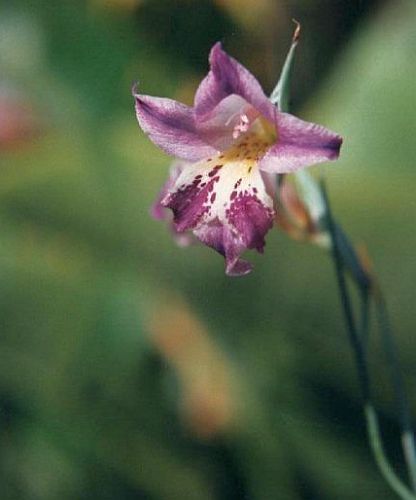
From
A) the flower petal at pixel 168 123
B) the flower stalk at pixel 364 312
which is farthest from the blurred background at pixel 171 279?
the flower petal at pixel 168 123

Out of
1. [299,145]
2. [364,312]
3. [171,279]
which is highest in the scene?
[299,145]

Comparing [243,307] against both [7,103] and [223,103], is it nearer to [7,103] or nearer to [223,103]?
[7,103]

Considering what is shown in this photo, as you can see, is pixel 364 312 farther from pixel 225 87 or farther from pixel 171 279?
pixel 171 279

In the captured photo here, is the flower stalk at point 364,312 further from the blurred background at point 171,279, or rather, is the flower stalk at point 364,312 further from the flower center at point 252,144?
the blurred background at point 171,279

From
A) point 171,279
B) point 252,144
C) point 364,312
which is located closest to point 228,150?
point 252,144

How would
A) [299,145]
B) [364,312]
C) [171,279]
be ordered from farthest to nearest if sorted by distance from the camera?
[171,279] → [364,312] → [299,145]

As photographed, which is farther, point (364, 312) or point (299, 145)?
point (364, 312)

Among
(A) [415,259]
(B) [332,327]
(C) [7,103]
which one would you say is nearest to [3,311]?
(C) [7,103]
